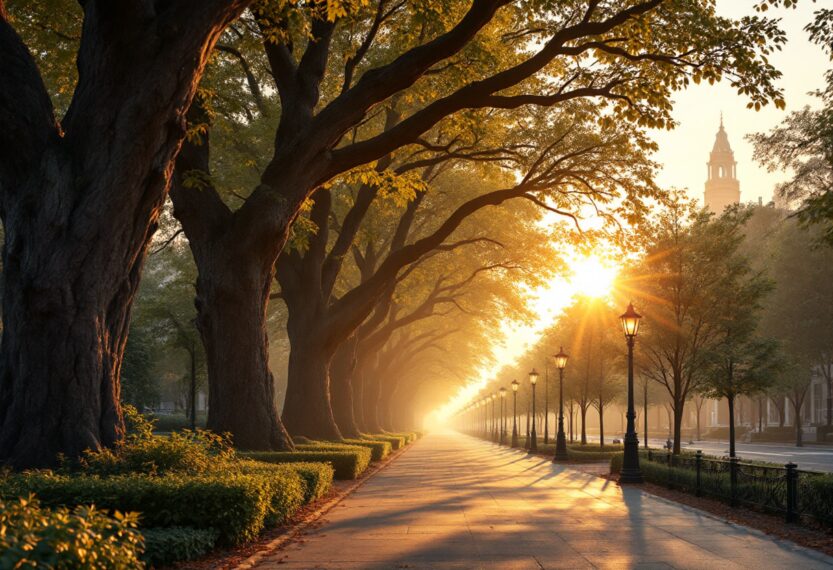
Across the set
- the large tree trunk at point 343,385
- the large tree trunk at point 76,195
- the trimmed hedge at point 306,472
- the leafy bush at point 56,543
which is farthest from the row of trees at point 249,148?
the large tree trunk at point 343,385

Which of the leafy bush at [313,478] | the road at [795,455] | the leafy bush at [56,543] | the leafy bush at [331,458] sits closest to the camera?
the leafy bush at [56,543]

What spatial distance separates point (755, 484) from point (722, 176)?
603 feet

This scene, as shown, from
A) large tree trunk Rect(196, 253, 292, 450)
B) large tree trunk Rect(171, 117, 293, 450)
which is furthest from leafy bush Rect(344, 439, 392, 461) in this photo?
large tree trunk Rect(171, 117, 293, 450)

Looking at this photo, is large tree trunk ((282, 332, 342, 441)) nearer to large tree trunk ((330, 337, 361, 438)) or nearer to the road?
large tree trunk ((330, 337, 361, 438))

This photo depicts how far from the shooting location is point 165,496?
27.6ft

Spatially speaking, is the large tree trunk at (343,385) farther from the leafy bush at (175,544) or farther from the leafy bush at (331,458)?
the leafy bush at (175,544)

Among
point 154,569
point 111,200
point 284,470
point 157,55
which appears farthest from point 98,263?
point 154,569

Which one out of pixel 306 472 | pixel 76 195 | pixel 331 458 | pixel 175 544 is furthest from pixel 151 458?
pixel 331 458

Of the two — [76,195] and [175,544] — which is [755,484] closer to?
[175,544]

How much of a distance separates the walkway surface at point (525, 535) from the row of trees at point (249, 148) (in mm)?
3613

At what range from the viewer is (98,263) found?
11.0m

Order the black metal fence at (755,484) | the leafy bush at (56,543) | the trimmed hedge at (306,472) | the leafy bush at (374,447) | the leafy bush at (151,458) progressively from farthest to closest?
the leafy bush at (374,447) → the black metal fence at (755,484) → the trimmed hedge at (306,472) → the leafy bush at (151,458) → the leafy bush at (56,543)

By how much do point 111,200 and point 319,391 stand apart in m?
15.0

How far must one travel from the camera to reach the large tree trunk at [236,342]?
16266mm
